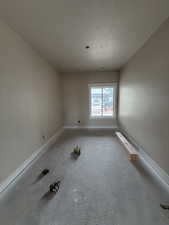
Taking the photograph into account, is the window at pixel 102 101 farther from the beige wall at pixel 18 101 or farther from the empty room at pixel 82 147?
the beige wall at pixel 18 101

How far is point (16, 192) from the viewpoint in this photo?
1.60 meters

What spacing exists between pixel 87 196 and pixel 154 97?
1.92 metres

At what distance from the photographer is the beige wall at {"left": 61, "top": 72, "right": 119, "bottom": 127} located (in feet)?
15.5

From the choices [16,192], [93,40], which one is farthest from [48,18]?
[16,192]

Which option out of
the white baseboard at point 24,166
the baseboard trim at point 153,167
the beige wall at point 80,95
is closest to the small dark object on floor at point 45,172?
the white baseboard at point 24,166

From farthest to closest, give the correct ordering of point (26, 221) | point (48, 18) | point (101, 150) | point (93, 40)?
1. point (101, 150)
2. point (93, 40)
3. point (48, 18)
4. point (26, 221)

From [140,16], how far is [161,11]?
0.25 meters

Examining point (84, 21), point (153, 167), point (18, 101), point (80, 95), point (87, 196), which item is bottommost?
point (87, 196)

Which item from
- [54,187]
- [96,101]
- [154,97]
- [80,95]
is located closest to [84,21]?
[154,97]

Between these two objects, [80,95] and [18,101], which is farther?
[80,95]

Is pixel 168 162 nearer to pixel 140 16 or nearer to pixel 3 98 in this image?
pixel 140 16

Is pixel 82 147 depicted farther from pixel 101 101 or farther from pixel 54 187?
pixel 101 101

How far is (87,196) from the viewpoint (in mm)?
1509

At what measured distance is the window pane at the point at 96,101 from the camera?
487cm
